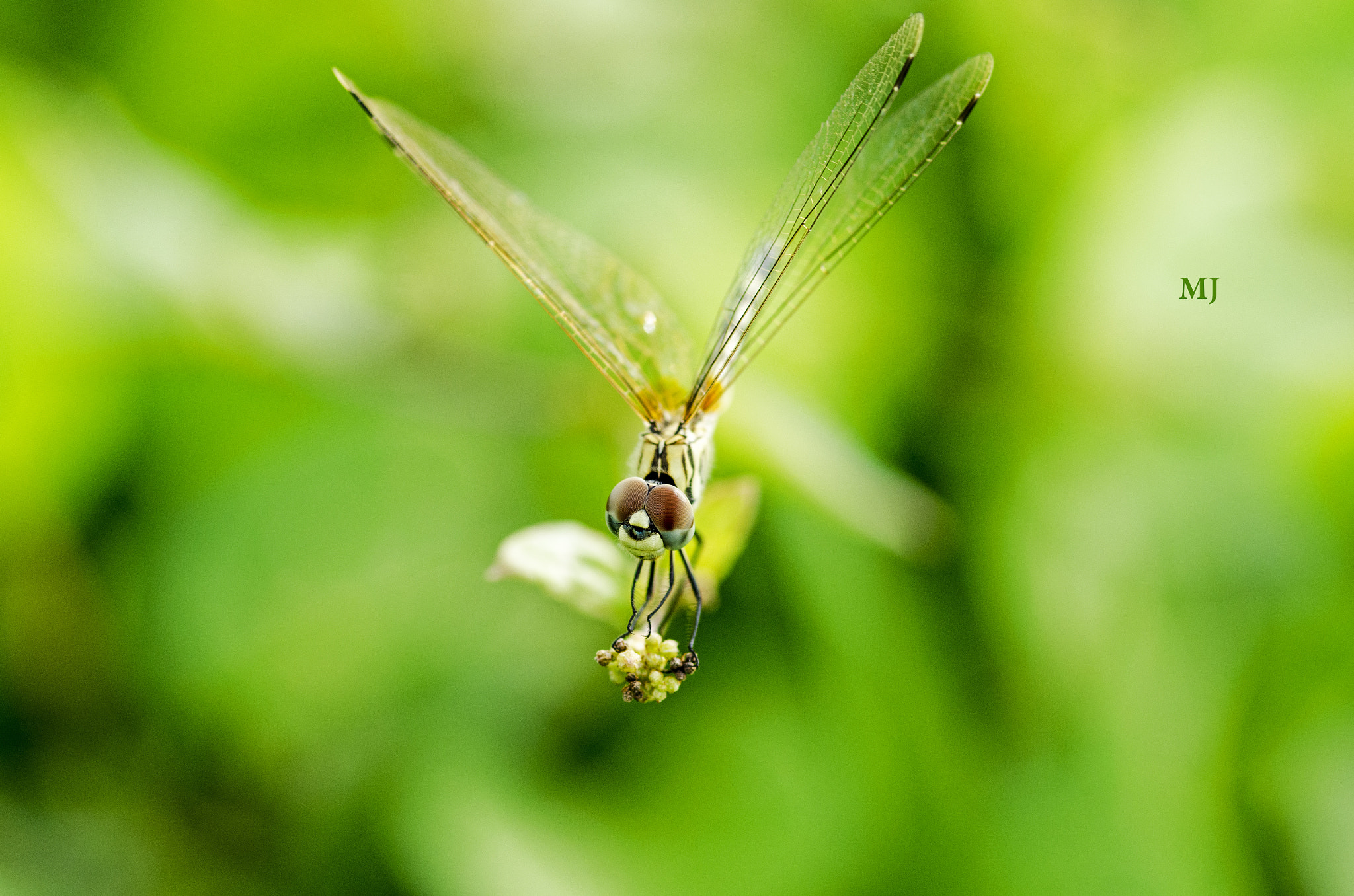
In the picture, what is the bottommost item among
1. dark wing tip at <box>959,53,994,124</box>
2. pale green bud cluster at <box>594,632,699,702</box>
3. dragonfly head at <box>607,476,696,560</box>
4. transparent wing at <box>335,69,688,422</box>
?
pale green bud cluster at <box>594,632,699,702</box>

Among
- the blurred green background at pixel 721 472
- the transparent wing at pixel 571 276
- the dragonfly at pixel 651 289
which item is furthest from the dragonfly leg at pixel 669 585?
the blurred green background at pixel 721 472

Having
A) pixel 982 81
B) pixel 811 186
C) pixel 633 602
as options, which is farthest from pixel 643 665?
pixel 982 81

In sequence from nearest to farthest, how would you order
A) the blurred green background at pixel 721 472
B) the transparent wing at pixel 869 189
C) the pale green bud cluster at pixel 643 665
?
the pale green bud cluster at pixel 643 665, the transparent wing at pixel 869 189, the blurred green background at pixel 721 472

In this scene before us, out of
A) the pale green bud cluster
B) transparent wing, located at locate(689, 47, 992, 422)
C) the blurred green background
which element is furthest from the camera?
the blurred green background

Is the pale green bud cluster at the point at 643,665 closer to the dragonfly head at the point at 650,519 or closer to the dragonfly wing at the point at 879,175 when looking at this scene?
the dragonfly head at the point at 650,519

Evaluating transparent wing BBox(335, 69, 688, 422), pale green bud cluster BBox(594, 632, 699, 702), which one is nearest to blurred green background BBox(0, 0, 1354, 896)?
transparent wing BBox(335, 69, 688, 422)

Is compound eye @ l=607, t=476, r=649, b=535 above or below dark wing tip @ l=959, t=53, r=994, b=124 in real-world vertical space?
below

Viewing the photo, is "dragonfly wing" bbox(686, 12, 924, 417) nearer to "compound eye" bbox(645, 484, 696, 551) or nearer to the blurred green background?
"compound eye" bbox(645, 484, 696, 551)
